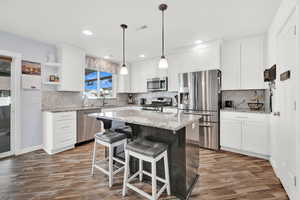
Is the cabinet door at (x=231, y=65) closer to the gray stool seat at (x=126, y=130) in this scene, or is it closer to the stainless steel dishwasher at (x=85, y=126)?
the gray stool seat at (x=126, y=130)

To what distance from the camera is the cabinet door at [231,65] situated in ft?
10.6

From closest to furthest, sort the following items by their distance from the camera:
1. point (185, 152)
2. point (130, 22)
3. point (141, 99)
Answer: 1. point (185, 152)
2. point (130, 22)
3. point (141, 99)

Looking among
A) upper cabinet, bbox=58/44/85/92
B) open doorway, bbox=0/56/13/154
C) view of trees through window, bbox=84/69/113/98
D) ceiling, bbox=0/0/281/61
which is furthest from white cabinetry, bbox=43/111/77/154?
ceiling, bbox=0/0/281/61

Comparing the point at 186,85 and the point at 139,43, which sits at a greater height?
the point at 139,43

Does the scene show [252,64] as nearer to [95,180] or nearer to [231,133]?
[231,133]

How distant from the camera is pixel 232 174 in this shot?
224cm

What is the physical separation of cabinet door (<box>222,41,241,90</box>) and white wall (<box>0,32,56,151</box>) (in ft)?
14.5

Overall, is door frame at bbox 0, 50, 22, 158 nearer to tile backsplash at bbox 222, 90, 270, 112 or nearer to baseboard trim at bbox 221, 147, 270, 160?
baseboard trim at bbox 221, 147, 270, 160

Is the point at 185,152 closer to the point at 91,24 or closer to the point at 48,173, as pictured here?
the point at 48,173

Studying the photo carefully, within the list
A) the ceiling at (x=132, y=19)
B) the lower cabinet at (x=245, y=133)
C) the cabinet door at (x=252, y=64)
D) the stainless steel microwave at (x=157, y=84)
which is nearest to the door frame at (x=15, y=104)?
the ceiling at (x=132, y=19)

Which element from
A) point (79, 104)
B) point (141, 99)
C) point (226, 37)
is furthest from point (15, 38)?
point (226, 37)

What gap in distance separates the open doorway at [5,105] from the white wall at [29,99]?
0.75 ft

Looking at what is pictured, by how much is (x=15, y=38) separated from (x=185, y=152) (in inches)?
160

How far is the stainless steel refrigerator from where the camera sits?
3.20 m
